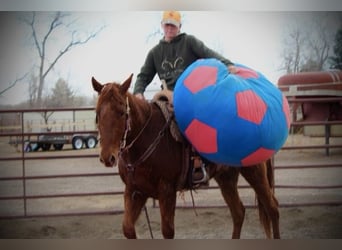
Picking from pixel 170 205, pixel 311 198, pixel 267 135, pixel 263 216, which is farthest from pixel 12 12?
pixel 311 198

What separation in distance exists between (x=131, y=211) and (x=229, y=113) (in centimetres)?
76

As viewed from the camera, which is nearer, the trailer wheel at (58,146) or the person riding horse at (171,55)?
the person riding horse at (171,55)

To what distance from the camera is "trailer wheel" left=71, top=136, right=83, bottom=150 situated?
11.2 ft

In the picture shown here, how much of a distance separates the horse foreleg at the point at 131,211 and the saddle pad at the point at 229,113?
440 mm

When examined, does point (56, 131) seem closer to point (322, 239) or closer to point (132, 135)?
point (132, 135)

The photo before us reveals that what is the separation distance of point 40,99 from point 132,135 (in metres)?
1.09

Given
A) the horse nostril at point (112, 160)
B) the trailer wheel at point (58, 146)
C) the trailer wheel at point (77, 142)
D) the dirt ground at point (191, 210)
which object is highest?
the horse nostril at point (112, 160)

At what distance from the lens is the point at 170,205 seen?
249cm

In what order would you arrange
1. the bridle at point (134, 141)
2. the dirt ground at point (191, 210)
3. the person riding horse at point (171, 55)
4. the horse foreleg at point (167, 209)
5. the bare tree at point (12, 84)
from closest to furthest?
the bridle at point (134, 141), the horse foreleg at point (167, 209), the person riding horse at point (171, 55), the bare tree at point (12, 84), the dirt ground at point (191, 210)

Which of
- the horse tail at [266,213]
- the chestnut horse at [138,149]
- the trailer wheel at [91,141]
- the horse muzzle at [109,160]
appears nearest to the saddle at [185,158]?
the chestnut horse at [138,149]

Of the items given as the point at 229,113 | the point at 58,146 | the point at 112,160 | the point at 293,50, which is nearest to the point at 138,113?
the point at 112,160

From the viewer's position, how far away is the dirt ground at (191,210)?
325 centimetres

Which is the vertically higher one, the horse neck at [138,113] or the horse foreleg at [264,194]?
the horse neck at [138,113]

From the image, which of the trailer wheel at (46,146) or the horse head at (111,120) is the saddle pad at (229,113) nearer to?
the horse head at (111,120)
